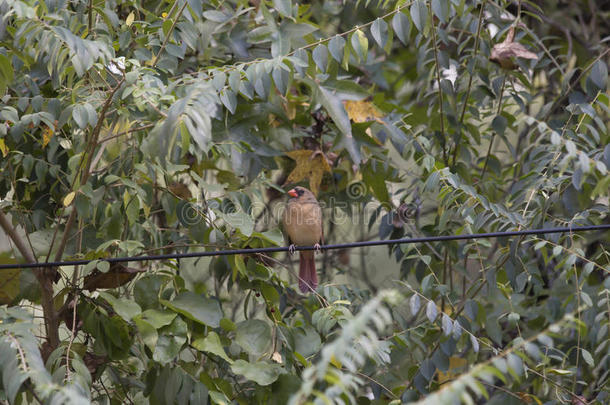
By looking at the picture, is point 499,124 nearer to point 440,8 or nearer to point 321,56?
point 440,8

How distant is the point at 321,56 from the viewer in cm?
347

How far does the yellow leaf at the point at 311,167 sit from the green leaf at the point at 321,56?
3.65 feet

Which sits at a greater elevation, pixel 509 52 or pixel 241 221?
pixel 509 52

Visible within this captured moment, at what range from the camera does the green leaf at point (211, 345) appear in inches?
139

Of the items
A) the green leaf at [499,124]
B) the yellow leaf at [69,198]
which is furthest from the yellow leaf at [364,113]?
the yellow leaf at [69,198]

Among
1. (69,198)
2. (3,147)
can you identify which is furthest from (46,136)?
(69,198)

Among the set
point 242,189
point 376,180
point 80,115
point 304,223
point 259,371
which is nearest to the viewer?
point 80,115

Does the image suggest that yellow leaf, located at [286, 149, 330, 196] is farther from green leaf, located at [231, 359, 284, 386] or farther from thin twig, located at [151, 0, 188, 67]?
green leaf, located at [231, 359, 284, 386]

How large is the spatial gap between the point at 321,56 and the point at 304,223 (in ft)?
5.29

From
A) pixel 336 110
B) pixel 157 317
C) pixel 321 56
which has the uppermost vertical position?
pixel 321 56

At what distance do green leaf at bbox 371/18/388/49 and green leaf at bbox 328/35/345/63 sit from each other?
5.6 inches

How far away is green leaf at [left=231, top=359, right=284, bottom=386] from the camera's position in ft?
11.5

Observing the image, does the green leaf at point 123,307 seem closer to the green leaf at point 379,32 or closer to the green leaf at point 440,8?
the green leaf at point 379,32

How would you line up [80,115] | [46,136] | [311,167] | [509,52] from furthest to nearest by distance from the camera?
1. [311,167]
2. [509,52]
3. [46,136]
4. [80,115]
